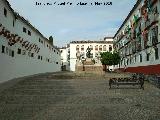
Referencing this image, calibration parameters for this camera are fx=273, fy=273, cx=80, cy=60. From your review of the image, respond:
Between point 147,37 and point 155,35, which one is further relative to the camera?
point 147,37

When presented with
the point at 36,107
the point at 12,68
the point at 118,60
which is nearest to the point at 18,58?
the point at 12,68

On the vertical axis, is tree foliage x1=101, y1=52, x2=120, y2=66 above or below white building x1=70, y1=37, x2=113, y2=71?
below

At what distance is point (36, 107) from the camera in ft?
40.4

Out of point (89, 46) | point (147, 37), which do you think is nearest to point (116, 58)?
point (89, 46)

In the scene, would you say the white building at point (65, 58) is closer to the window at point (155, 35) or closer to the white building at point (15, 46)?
the white building at point (15, 46)

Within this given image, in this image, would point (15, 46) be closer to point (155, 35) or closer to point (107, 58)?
point (155, 35)

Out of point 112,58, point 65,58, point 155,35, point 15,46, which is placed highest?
point 65,58

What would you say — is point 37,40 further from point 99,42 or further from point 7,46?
point 99,42

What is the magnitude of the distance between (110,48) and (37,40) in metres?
44.4

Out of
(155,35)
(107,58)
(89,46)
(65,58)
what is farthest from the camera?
(65,58)

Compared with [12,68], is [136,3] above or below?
above

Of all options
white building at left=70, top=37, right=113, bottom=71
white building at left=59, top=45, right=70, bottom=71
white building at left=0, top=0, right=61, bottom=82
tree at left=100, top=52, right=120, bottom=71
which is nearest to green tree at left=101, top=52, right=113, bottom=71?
tree at left=100, top=52, right=120, bottom=71

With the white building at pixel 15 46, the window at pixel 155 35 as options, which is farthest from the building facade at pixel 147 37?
the white building at pixel 15 46

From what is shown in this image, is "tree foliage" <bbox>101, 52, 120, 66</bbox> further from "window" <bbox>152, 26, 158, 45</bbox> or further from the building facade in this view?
"window" <bbox>152, 26, 158, 45</bbox>
